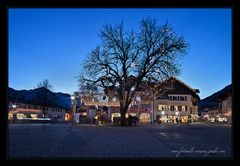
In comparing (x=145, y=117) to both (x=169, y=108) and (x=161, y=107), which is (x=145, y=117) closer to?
(x=161, y=107)

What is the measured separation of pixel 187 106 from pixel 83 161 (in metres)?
70.7

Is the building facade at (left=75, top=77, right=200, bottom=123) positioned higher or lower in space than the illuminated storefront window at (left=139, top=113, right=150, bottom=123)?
higher

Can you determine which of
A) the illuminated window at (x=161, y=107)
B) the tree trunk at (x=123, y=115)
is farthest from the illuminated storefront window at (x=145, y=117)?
the tree trunk at (x=123, y=115)

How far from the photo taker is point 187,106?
7125 centimetres

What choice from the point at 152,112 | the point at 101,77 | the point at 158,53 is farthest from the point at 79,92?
the point at 152,112

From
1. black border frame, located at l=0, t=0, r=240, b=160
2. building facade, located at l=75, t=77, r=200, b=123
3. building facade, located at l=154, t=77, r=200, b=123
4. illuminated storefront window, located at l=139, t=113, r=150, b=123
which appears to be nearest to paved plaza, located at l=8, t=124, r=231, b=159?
black border frame, located at l=0, t=0, r=240, b=160

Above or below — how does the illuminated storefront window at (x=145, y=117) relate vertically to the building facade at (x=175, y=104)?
below

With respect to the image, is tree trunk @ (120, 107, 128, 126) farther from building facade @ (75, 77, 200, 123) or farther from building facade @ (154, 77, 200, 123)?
building facade @ (154, 77, 200, 123)

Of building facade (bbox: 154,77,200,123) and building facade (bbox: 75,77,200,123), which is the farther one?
building facade (bbox: 154,77,200,123)
